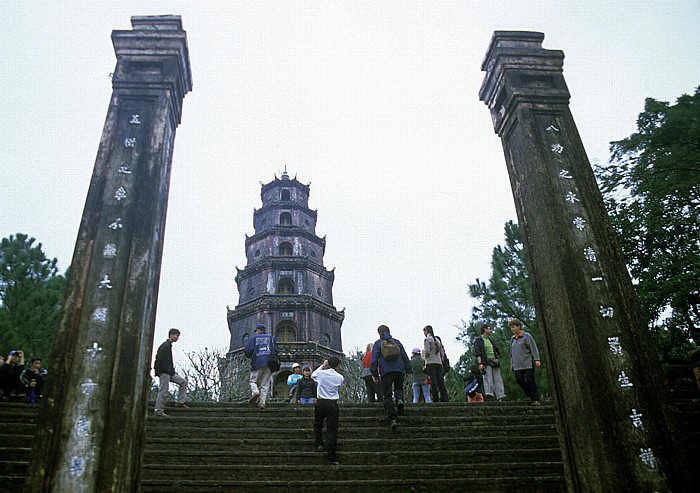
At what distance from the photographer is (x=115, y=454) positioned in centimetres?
356

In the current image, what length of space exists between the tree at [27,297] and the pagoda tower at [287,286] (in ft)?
32.4

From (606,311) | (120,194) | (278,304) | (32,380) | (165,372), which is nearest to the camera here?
(606,311)

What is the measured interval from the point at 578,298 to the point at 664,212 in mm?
8060

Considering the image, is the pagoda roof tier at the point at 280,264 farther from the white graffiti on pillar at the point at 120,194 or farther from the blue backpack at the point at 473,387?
the white graffiti on pillar at the point at 120,194

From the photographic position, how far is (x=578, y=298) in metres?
4.21

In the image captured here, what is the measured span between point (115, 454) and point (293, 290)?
24.7m

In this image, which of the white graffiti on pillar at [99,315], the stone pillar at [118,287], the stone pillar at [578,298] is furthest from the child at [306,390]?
the white graffiti on pillar at [99,315]

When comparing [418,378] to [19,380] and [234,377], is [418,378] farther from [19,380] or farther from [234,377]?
[234,377]

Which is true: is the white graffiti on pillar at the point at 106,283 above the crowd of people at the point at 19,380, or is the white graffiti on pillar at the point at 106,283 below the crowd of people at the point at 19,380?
below

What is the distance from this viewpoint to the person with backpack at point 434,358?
9148 millimetres

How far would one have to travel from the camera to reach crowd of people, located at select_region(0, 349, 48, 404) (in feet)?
30.1

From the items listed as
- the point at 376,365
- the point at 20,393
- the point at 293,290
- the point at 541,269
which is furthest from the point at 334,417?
the point at 293,290

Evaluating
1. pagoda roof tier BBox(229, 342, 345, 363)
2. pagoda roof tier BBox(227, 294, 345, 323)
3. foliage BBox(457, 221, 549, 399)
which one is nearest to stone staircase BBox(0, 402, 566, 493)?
foliage BBox(457, 221, 549, 399)

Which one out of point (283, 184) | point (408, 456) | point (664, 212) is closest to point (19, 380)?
point (408, 456)
